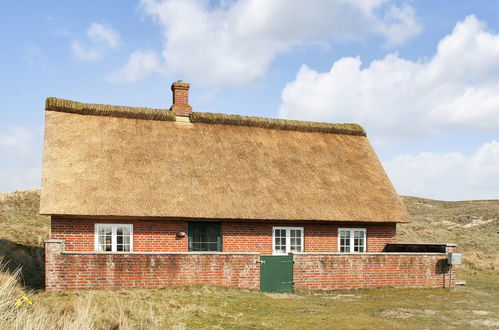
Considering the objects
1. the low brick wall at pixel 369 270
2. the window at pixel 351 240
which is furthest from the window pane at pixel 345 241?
the low brick wall at pixel 369 270

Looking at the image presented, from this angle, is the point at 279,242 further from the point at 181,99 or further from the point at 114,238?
the point at 181,99

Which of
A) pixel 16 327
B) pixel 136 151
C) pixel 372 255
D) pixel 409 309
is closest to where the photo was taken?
pixel 16 327

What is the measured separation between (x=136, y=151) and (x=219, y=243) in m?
4.89

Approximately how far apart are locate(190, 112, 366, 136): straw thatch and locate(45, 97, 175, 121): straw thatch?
4.88ft

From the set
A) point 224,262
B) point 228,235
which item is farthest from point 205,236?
point 224,262

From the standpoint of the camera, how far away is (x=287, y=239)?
21844 millimetres

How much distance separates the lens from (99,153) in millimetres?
20922

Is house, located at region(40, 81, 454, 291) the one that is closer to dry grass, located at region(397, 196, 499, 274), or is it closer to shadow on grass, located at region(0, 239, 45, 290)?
shadow on grass, located at region(0, 239, 45, 290)

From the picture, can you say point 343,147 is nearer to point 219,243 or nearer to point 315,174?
point 315,174

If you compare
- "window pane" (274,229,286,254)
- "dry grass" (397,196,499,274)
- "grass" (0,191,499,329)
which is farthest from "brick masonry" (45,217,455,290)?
"dry grass" (397,196,499,274)

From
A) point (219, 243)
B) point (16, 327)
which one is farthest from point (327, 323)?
point (219, 243)

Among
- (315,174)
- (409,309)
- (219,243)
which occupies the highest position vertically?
(315,174)

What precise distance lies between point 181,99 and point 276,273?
10.0 m

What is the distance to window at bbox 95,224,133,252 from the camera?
19.6 meters
